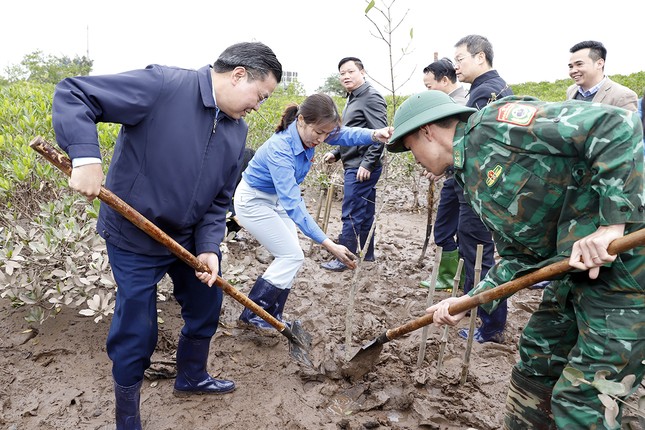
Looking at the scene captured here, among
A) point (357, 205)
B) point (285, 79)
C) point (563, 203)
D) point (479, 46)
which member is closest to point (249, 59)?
point (563, 203)

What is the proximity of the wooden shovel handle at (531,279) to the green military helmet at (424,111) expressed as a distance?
70 cm

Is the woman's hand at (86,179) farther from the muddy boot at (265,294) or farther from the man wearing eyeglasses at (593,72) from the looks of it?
the man wearing eyeglasses at (593,72)

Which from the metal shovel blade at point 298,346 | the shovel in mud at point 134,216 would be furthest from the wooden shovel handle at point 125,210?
the metal shovel blade at point 298,346

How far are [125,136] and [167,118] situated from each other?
0.72 feet

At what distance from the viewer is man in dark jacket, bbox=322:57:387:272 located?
486 cm

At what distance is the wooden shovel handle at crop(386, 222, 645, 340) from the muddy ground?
789 mm

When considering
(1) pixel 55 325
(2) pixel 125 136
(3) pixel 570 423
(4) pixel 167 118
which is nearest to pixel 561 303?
(3) pixel 570 423

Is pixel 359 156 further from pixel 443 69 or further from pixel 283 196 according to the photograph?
pixel 283 196

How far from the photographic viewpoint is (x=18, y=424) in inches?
105

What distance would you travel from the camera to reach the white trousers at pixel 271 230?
3.52 meters

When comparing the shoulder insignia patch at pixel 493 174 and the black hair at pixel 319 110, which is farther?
the black hair at pixel 319 110

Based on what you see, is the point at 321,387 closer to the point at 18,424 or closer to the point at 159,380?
the point at 159,380

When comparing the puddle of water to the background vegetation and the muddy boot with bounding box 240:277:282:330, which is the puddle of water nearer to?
the muddy boot with bounding box 240:277:282:330

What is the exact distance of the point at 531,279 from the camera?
1.87 m
